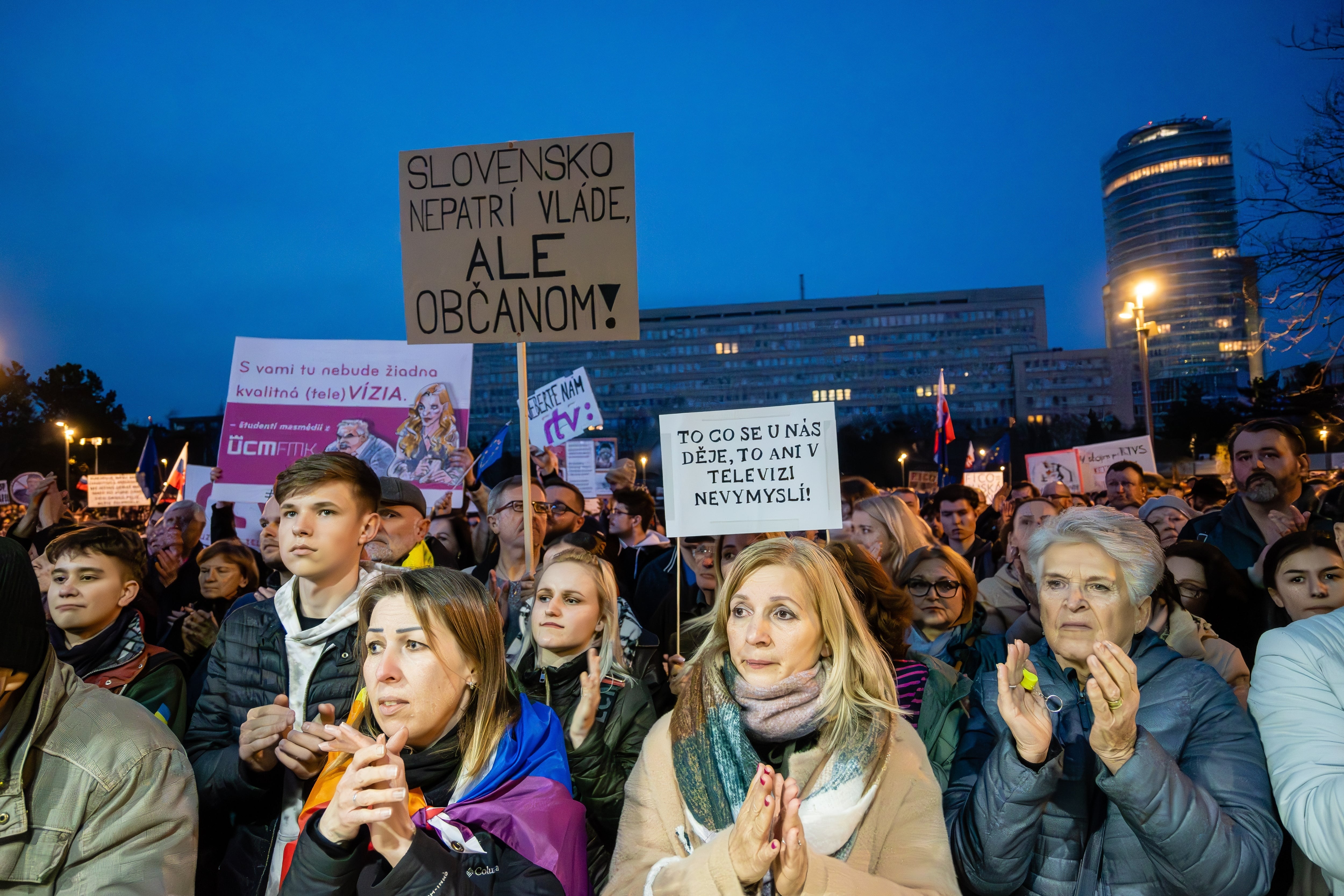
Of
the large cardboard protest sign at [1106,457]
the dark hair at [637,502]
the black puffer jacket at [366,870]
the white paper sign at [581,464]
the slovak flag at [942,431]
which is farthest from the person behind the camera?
the slovak flag at [942,431]

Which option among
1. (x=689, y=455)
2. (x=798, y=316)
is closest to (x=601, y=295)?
(x=689, y=455)

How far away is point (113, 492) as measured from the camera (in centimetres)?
1297

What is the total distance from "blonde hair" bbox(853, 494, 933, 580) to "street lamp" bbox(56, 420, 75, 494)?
4271 cm

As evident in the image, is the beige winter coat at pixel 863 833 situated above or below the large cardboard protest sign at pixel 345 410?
below

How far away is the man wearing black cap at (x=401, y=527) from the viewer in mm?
5262

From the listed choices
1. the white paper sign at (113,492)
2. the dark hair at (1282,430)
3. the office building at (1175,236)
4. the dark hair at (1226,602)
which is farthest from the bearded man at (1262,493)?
the office building at (1175,236)

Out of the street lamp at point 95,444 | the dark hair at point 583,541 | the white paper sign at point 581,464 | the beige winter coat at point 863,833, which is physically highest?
the street lamp at point 95,444

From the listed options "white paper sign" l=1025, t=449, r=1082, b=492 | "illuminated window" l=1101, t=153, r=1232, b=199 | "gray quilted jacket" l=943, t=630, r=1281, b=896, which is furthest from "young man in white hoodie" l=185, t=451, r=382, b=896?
"illuminated window" l=1101, t=153, r=1232, b=199

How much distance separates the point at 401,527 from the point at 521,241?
1.75 metres

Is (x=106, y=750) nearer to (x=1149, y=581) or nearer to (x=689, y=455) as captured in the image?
(x=1149, y=581)

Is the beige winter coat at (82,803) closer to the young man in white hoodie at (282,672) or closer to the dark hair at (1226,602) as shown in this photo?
the young man in white hoodie at (282,672)

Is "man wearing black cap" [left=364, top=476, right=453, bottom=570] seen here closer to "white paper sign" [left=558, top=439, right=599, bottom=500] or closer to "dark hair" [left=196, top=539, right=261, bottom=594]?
"dark hair" [left=196, top=539, right=261, bottom=594]

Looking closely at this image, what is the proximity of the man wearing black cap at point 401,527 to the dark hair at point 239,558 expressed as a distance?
88cm

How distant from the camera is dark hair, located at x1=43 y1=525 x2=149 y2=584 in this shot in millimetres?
3406
